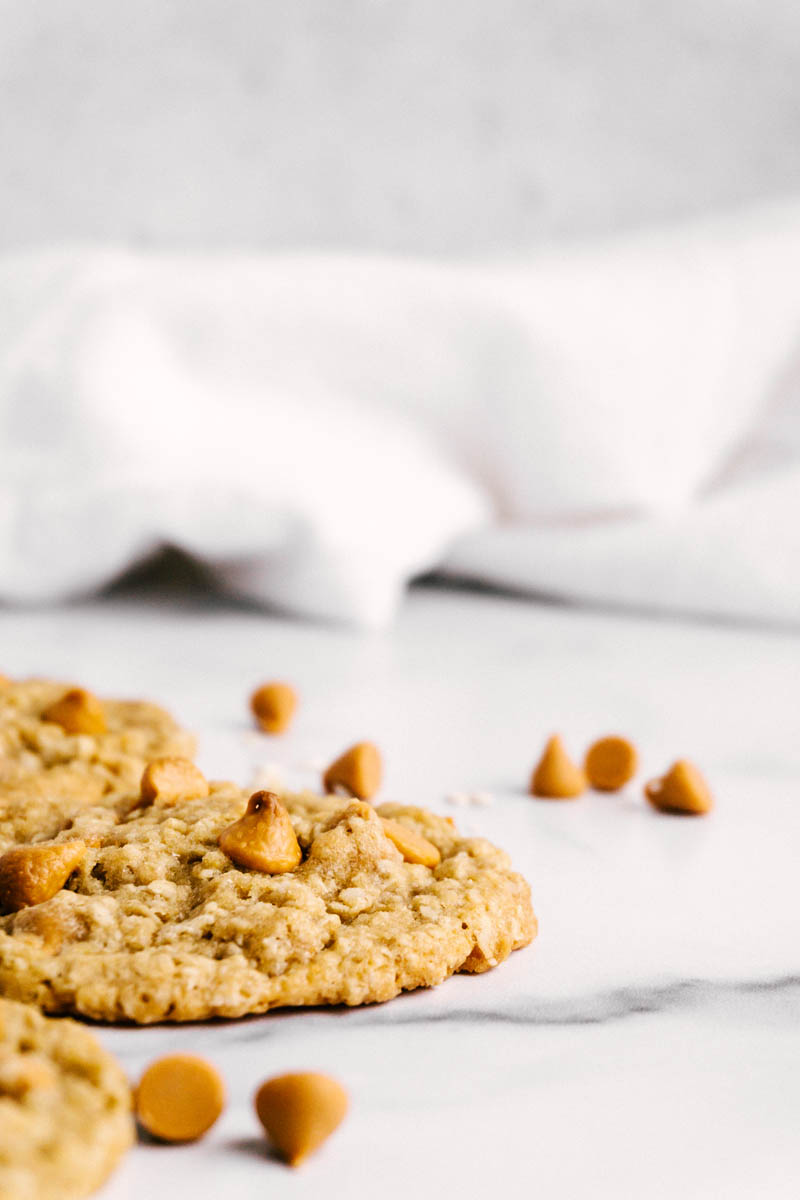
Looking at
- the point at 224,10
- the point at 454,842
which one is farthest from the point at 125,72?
the point at 454,842

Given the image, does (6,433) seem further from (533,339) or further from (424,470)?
(533,339)

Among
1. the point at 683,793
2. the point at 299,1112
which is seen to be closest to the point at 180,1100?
the point at 299,1112

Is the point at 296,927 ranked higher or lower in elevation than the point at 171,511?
lower

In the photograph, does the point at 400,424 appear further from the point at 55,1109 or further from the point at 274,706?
the point at 55,1109

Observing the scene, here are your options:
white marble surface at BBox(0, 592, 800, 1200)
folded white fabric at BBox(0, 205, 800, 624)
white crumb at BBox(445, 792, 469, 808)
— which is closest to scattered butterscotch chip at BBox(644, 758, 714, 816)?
white marble surface at BBox(0, 592, 800, 1200)

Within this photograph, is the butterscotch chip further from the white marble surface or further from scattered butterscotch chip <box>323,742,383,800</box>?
scattered butterscotch chip <box>323,742,383,800</box>

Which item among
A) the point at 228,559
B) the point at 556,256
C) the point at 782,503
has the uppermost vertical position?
the point at 556,256
